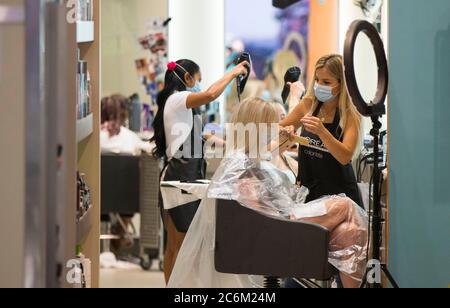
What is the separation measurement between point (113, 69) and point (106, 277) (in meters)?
1.40

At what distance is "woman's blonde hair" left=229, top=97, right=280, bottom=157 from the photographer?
4043 mm

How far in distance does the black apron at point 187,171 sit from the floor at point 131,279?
114 centimetres

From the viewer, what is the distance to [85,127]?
3.95 m

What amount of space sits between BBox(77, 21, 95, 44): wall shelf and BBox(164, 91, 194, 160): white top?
528 millimetres

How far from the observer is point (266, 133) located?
409 cm

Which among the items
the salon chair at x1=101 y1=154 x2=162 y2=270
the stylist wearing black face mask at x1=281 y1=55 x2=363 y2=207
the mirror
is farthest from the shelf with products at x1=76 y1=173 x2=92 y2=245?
the salon chair at x1=101 y1=154 x2=162 y2=270

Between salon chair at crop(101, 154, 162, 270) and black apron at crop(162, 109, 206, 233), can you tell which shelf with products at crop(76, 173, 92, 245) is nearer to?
black apron at crop(162, 109, 206, 233)

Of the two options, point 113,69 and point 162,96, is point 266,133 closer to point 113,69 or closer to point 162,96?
point 162,96

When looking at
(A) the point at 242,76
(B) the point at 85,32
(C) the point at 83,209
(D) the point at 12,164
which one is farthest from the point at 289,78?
(D) the point at 12,164

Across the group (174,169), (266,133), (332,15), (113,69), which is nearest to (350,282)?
(266,133)

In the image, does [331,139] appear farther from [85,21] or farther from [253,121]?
[85,21]

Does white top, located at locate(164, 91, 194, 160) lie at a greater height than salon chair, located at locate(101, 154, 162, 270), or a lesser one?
greater

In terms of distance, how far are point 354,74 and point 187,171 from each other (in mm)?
1152

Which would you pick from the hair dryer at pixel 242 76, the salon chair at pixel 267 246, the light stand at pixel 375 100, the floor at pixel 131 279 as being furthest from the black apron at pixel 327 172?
the floor at pixel 131 279
